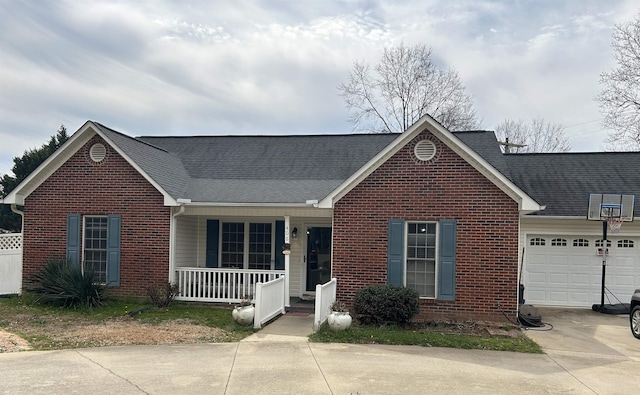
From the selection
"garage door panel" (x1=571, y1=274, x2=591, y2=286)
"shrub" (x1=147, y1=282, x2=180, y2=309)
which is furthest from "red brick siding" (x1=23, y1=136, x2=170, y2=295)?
"garage door panel" (x1=571, y1=274, x2=591, y2=286)

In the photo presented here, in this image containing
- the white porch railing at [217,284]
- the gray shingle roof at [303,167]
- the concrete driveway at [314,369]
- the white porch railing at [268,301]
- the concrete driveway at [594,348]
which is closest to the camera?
the concrete driveway at [314,369]

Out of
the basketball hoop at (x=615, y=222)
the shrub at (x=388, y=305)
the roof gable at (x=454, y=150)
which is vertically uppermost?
the roof gable at (x=454, y=150)

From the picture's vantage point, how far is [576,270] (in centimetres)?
1404

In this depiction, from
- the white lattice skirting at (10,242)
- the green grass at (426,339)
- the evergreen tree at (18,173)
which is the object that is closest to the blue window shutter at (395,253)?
the green grass at (426,339)

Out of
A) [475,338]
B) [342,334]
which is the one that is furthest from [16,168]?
[475,338]

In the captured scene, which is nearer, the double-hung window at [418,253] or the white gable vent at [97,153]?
the double-hung window at [418,253]

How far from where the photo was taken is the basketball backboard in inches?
516

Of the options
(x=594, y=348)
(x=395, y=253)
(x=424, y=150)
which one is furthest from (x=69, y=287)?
(x=594, y=348)

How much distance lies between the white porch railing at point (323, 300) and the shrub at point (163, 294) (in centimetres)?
395

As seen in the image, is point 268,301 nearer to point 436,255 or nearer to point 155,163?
point 436,255

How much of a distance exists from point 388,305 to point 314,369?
11.0 feet

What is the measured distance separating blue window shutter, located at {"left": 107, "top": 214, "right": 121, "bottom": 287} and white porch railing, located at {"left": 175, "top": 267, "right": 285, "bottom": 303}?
1542 millimetres

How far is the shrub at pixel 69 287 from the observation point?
12.0 meters

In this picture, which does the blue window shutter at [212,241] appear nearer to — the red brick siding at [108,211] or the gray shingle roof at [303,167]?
the gray shingle roof at [303,167]
